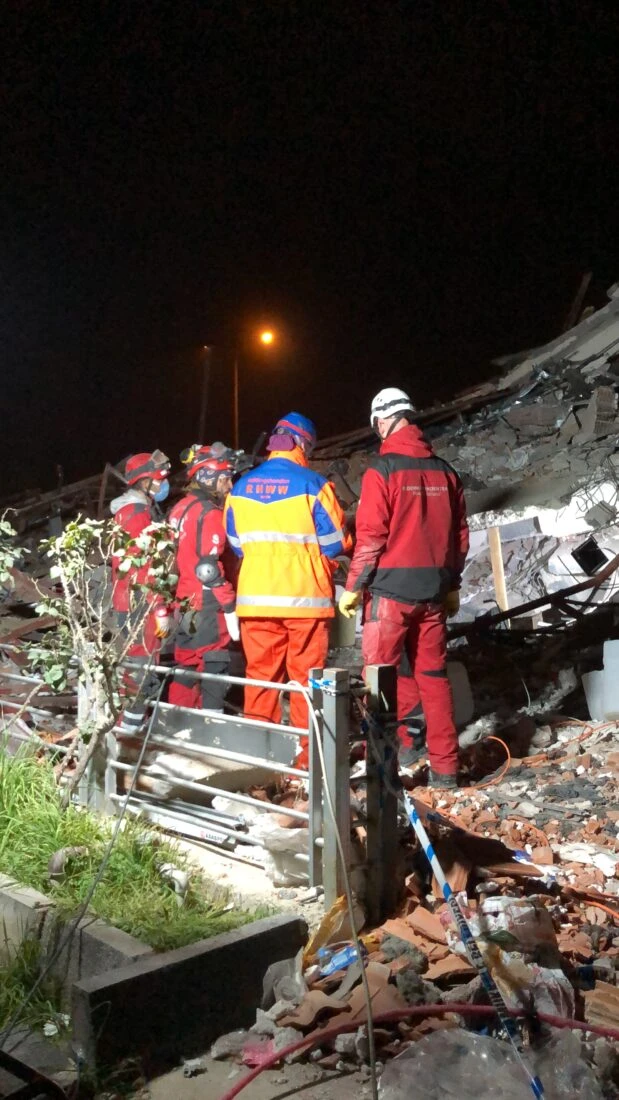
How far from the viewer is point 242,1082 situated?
2.70 metres

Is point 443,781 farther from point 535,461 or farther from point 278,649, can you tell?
point 535,461

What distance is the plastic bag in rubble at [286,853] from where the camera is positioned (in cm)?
377

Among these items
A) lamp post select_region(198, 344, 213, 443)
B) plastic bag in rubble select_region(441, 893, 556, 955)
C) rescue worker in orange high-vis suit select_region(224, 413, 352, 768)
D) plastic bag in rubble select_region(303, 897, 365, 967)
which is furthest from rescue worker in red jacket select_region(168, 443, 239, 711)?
lamp post select_region(198, 344, 213, 443)

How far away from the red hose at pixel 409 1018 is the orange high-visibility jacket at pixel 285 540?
9.15 ft

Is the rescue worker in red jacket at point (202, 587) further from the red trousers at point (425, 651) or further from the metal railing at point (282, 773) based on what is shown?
the metal railing at point (282, 773)

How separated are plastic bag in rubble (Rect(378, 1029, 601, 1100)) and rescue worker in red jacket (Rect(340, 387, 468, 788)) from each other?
2.77m

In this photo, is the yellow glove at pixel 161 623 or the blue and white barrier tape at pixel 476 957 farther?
the yellow glove at pixel 161 623

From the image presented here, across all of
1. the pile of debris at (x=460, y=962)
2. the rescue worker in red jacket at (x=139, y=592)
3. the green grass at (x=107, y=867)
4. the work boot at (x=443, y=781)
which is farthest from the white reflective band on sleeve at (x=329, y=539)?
the green grass at (x=107, y=867)

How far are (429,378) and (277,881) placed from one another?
22.2 meters

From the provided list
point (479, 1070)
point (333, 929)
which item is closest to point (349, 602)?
point (333, 929)

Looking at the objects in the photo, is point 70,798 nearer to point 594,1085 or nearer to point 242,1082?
point 242,1082

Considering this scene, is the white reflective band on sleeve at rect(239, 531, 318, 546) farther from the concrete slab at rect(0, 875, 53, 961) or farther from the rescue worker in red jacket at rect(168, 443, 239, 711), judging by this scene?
the concrete slab at rect(0, 875, 53, 961)

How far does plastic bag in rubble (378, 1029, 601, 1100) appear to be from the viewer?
247 cm

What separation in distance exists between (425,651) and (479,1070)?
310 cm
